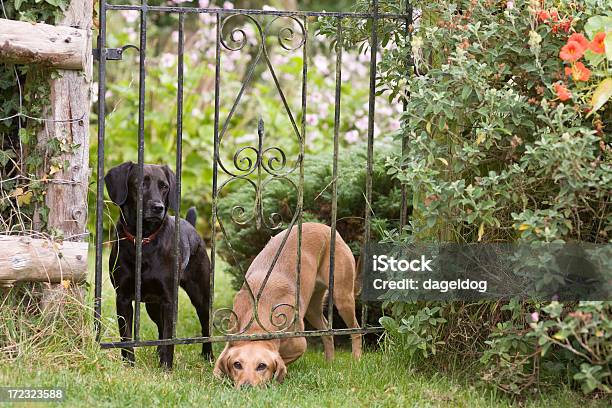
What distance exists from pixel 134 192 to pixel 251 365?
119 centimetres

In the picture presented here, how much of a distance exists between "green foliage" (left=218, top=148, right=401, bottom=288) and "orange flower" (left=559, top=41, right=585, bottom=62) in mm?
2086

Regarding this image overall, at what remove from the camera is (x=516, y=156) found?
4105 millimetres

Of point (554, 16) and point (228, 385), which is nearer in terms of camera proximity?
point (554, 16)

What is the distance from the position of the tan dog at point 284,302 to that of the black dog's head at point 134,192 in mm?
632

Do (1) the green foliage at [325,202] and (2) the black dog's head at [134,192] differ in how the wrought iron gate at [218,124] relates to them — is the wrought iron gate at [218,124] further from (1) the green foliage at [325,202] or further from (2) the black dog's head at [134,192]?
(1) the green foliage at [325,202]

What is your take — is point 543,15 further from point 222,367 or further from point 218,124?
point 222,367

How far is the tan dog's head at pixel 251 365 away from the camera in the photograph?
436 cm

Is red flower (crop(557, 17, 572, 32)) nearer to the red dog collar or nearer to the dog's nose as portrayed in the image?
the dog's nose

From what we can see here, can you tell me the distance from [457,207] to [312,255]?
1161mm

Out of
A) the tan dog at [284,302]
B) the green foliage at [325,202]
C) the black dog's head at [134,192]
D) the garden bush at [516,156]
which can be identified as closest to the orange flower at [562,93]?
the garden bush at [516,156]

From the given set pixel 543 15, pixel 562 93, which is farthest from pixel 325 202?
pixel 562 93

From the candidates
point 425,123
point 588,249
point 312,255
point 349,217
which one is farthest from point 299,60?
point 588,249

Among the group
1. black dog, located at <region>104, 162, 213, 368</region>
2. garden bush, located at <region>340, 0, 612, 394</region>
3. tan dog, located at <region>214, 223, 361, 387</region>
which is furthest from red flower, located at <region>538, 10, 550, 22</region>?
black dog, located at <region>104, 162, 213, 368</region>

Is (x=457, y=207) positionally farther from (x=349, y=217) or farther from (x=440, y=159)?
(x=349, y=217)
